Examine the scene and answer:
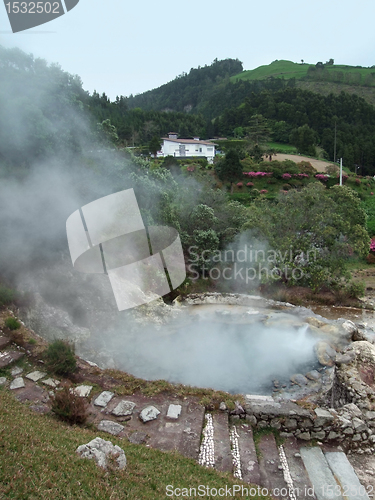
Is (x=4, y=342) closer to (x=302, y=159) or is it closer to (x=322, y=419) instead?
(x=322, y=419)

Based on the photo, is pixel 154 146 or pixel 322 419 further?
pixel 154 146

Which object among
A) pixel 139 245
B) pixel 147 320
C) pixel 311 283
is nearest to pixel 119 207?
pixel 139 245

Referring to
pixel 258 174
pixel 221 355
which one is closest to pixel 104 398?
pixel 221 355

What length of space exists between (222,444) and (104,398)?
1997 mm

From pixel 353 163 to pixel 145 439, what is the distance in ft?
134

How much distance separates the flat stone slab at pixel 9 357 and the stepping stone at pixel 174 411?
2.86 metres

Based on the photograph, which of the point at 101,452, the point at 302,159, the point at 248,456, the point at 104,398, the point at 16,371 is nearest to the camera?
the point at 101,452

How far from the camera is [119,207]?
438 inches

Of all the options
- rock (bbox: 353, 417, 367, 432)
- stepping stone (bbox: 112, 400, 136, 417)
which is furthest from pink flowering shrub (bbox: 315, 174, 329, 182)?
stepping stone (bbox: 112, 400, 136, 417)

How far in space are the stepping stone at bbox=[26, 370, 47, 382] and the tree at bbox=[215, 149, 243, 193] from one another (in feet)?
77.9

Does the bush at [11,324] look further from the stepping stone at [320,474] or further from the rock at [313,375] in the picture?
the rock at [313,375]

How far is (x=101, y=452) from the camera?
375 cm

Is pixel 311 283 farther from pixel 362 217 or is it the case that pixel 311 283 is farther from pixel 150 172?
pixel 150 172

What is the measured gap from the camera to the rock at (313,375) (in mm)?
7086
